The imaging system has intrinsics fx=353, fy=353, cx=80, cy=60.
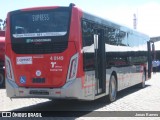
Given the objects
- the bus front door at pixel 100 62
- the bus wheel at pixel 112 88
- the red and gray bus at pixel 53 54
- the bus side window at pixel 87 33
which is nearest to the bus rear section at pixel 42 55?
the red and gray bus at pixel 53 54

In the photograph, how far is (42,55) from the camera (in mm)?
10578

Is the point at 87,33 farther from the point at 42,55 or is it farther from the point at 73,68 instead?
the point at 42,55

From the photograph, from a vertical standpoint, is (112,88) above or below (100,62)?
below

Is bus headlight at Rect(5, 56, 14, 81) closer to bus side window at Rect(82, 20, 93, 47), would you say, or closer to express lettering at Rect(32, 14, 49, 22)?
express lettering at Rect(32, 14, 49, 22)

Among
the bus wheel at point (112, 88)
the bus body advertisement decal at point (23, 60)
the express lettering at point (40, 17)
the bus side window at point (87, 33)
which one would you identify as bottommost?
the bus wheel at point (112, 88)

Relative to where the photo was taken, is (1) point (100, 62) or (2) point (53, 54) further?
(1) point (100, 62)

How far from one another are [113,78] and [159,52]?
32.9 metres

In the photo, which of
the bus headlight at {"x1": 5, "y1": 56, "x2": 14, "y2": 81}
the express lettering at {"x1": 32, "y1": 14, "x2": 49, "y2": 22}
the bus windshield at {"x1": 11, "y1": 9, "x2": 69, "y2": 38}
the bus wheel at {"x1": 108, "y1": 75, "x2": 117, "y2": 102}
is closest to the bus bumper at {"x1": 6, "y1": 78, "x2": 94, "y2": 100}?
the bus headlight at {"x1": 5, "y1": 56, "x2": 14, "y2": 81}

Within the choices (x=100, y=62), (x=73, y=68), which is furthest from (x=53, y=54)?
(x=100, y=62)

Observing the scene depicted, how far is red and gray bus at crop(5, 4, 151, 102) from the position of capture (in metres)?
10.3

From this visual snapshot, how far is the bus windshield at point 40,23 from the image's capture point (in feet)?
34.4

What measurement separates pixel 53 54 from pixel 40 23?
109 cm

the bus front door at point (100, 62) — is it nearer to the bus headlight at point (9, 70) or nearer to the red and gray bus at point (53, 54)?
the red and gray bus at point (53, 54)

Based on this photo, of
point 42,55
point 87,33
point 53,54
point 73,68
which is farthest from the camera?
point 87,33
